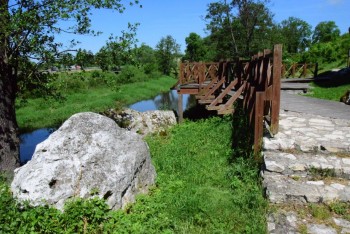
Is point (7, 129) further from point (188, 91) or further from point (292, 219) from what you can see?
point (188, 91)

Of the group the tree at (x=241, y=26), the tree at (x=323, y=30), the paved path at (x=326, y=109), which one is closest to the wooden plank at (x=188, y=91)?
the paved path at (x=326, y=109)

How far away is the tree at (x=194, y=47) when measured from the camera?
5634 centimetres

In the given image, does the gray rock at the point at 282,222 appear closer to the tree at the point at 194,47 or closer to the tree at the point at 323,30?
the tree at the point at 194,47

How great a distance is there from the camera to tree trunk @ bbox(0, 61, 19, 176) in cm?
743

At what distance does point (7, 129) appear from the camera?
7.59m

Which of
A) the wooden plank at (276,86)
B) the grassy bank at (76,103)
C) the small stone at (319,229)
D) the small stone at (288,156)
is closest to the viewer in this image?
the small stone at (319,229)

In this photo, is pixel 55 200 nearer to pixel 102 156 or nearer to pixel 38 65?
pixel 102 156

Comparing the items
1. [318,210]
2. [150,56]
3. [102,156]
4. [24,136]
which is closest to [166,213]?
[102,156]

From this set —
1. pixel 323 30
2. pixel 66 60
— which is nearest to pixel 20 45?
pixel 66 60

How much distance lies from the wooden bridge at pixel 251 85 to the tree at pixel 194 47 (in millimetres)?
40692

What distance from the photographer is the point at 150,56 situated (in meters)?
59.9

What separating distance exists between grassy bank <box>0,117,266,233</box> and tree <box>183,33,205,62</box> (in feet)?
167

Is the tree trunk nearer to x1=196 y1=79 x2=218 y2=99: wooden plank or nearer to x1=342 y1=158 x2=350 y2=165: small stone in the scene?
x1=342 y1=158 x2=350 y2=165: small stone

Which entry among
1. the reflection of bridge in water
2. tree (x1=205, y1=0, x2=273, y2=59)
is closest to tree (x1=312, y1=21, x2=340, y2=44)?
tree (x1=205, y1=0, x2=273, y2=59)
